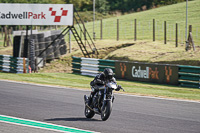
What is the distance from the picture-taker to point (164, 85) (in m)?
22.4

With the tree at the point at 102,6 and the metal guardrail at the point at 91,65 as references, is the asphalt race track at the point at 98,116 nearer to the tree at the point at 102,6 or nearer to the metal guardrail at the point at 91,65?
the metal guardrail at the point at 91,65

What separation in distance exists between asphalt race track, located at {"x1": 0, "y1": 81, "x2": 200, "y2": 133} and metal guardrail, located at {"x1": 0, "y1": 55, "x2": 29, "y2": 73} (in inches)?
351

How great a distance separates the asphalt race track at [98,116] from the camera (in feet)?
33.1

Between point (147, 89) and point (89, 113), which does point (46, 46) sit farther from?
point (89, 113)

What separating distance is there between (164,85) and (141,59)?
8.25 meters

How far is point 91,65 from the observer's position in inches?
1050

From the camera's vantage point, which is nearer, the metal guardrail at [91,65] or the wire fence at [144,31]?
the metal guardrail at [91,65]

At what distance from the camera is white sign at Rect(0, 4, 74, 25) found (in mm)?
29031

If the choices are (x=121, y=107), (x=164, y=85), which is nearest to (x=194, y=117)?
(x=121, y=107)

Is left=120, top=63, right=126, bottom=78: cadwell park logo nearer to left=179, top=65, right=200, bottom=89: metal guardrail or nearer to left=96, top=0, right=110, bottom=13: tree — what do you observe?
left=179, top=65, right=200, bottom=89: metal guardrail

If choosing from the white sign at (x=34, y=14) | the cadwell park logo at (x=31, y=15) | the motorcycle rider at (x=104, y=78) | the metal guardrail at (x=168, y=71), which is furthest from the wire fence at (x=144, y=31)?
the motorcycle rider at (x=104, y=78)

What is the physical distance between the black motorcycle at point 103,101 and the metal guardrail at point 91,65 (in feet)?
47.1

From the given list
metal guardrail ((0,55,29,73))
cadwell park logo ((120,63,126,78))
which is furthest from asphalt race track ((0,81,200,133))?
metal guardrail ((0,55,29,73))

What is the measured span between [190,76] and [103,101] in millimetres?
11865
